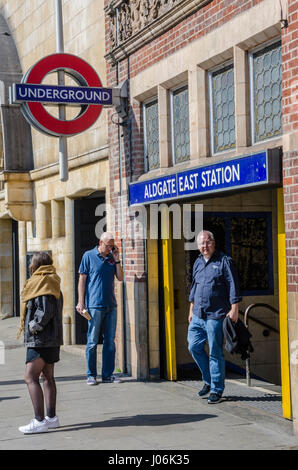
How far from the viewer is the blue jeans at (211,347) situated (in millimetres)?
8531

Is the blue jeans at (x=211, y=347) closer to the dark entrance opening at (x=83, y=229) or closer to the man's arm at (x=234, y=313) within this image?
the man's arm at (x=234, y=313)

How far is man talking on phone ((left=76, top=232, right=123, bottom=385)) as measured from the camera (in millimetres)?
10086

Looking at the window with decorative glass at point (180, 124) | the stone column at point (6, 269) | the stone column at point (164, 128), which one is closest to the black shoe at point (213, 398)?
the window with decorative glass at point (180, 124)

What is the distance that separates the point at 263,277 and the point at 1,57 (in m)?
7.99

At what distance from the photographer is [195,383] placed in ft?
32.8

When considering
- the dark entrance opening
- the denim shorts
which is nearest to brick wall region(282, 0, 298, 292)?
the denim shorts

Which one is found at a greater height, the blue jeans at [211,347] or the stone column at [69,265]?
the stone column at [69,265]

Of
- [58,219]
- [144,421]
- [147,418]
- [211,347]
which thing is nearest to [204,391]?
[211,347]

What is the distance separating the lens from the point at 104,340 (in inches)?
399

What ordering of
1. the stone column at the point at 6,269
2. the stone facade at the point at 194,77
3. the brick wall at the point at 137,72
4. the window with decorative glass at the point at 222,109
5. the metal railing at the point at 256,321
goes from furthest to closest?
the stone column at the point at 6,269, the metal railing at the point at 256,321, the brick wall at the point at 137,72, the window with decorative glass at the point at 222,109, the stone facade at the point at 194,77

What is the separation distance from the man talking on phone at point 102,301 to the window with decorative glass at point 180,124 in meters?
1.35

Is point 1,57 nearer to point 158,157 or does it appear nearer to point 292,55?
point 158,157

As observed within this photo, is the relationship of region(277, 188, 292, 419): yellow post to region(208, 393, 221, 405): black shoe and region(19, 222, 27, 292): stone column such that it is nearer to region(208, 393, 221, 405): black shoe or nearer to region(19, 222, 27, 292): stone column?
region(208, 393, 221, 405): black shoe

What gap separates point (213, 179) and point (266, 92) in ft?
3.53
